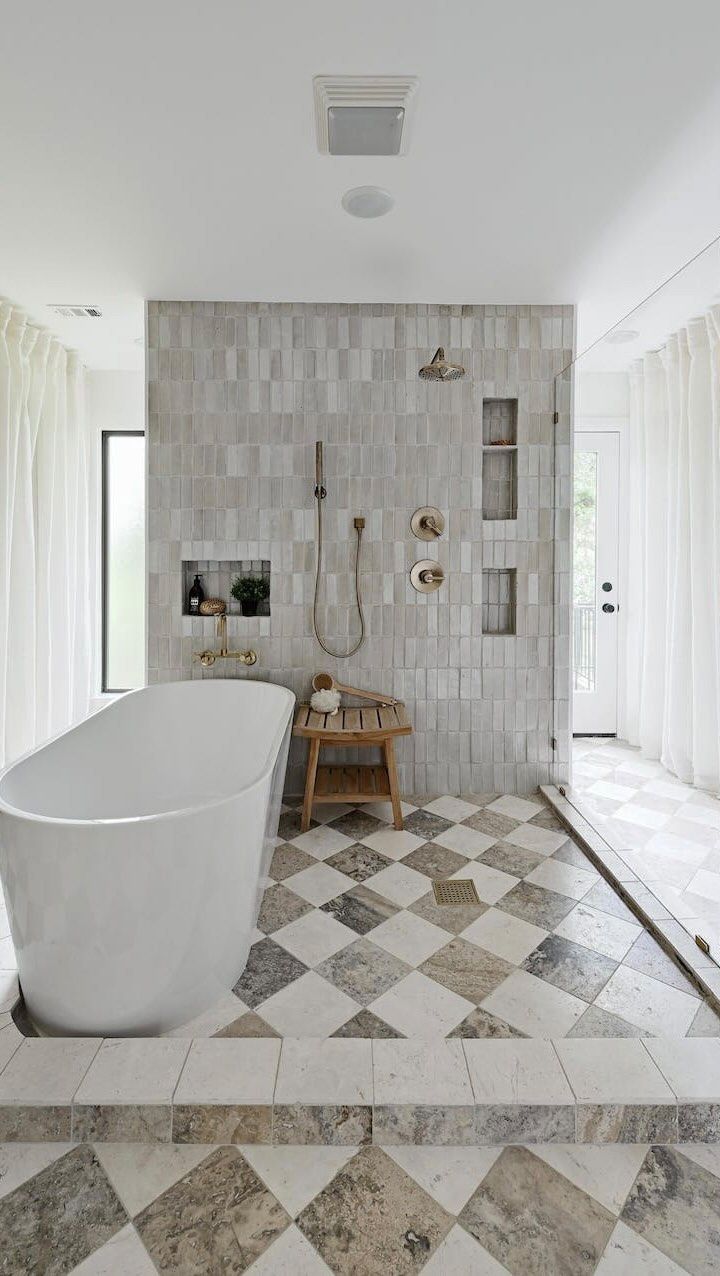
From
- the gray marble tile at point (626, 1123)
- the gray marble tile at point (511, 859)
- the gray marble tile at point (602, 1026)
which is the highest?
the gray marble tile at point (511, 859)

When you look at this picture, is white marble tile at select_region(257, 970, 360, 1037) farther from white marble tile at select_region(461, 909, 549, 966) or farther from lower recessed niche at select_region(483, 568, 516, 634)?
lower recessed niche at select_region(483, 568, 516, 634)

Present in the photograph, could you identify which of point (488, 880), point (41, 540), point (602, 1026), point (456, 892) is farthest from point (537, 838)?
point (41, 540)

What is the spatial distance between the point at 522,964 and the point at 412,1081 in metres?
0.61

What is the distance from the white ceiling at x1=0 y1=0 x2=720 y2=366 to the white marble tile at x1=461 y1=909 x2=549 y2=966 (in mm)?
2509

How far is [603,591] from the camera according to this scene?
11.4 feet

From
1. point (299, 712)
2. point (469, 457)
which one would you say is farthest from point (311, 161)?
point (299, 712)

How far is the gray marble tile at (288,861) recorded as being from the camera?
2510 millimetres

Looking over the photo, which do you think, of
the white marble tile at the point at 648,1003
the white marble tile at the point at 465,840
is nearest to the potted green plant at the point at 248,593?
the white marble tile at the point at 465,840

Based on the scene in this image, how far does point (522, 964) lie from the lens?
194 cm

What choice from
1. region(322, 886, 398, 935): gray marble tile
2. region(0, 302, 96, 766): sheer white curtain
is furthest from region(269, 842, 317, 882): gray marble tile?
region(0, 302, 96, 766): sheer white curtain

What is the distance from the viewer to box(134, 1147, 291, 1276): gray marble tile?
3.84 feet

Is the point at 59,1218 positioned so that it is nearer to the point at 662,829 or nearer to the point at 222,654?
the point at 662,829

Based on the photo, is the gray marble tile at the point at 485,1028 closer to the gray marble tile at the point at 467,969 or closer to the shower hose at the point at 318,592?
the gray marble tile at the point at 467,969

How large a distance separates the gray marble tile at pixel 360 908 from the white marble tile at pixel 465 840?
0.51 meters
